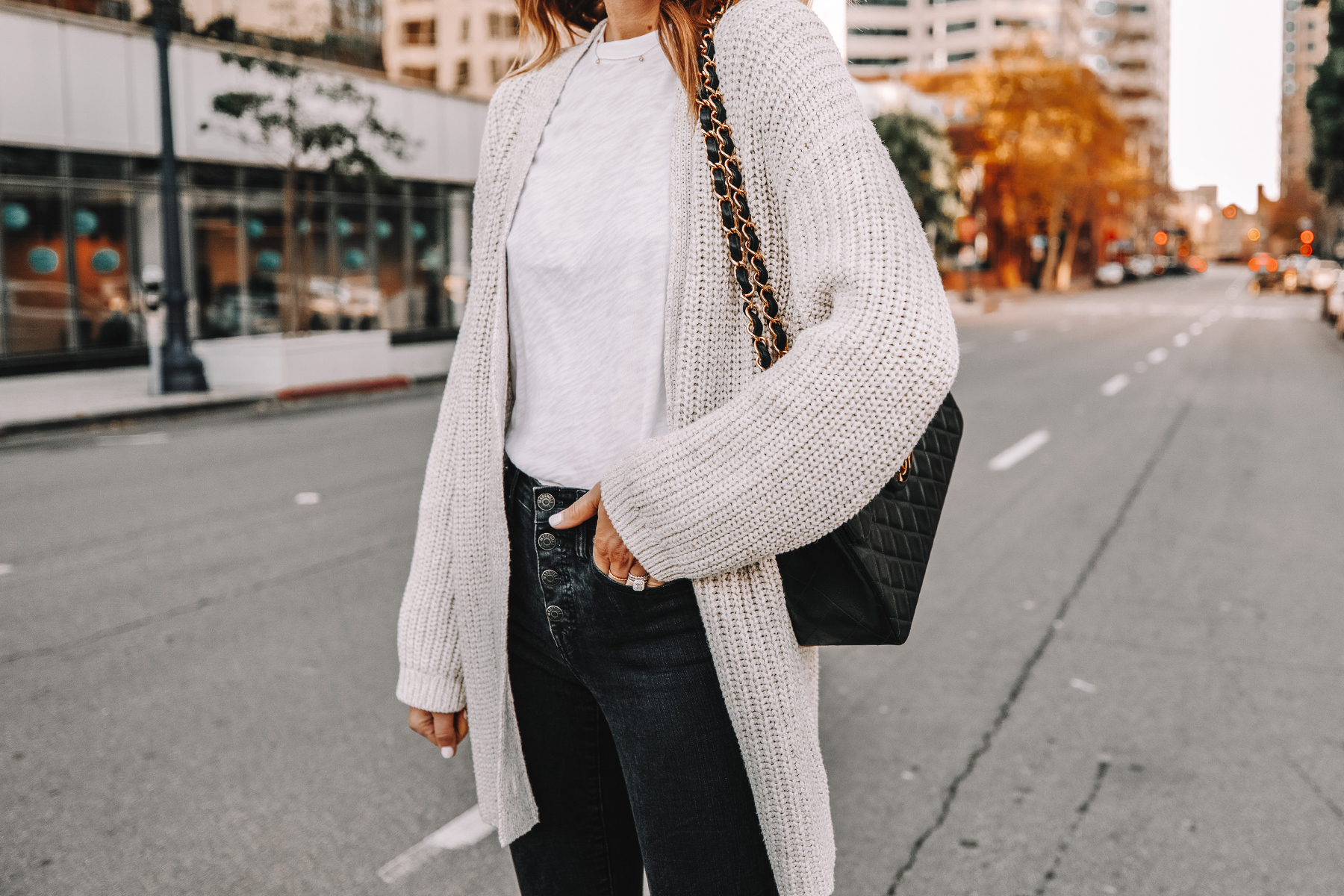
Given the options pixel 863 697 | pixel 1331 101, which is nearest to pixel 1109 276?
pixel 1331 101

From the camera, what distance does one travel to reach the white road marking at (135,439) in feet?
35.1

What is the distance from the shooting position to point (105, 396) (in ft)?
46.2

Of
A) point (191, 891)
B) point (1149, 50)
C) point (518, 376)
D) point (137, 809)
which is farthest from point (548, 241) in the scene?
point (1149, 50)

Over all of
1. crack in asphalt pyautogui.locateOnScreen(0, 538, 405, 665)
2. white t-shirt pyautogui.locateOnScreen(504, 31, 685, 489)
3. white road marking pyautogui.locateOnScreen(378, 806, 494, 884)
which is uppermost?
white t-shirt pyautogui.locateOnScreen(504, 31, 685, 489)

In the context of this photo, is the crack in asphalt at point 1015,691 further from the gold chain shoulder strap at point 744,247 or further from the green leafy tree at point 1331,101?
the green leafy tree at point 1331,101

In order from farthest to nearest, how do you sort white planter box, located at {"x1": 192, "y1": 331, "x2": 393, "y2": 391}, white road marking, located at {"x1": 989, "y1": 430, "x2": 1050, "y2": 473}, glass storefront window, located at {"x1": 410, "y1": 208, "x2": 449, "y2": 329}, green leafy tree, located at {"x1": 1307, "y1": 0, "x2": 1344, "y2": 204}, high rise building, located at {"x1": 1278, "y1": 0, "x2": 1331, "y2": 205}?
high rise building, located at {"x1": 1278, "y1": 0, "x2": 1331, "y2": 205} < glass storefront window, located at {"x1": 410, "y1": 208, "x2": 449, "y2": 329} < green leafy tree, located at {"x1": 1307, "y1": 0, "x2": 1344, "y2": 204} < white planter box, located at {"x1": 192, "y1": 331, "x2": 393, "y2": 391} < white road marking, located at {"x1": 989, "y1": 430, "x2": 1050, "y2": 473}

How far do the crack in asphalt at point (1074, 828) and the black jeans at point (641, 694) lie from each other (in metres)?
1.87

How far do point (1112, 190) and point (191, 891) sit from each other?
2349 inches

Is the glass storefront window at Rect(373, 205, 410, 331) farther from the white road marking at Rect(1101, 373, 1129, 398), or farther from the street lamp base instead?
the white road marking at Rect(1101, 373, 1129, 398)

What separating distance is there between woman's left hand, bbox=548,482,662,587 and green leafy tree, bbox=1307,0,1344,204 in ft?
73.7

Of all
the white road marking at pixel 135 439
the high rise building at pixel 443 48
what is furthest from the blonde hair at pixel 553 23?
the high rise building at pixel 443 48

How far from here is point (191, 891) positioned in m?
2.93

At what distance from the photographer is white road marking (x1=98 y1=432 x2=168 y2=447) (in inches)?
422

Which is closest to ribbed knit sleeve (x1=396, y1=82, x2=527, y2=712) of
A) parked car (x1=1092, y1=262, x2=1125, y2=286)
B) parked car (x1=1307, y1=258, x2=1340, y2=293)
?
parked car (x1=1307, y1=258, x2=1340, y2=293)
